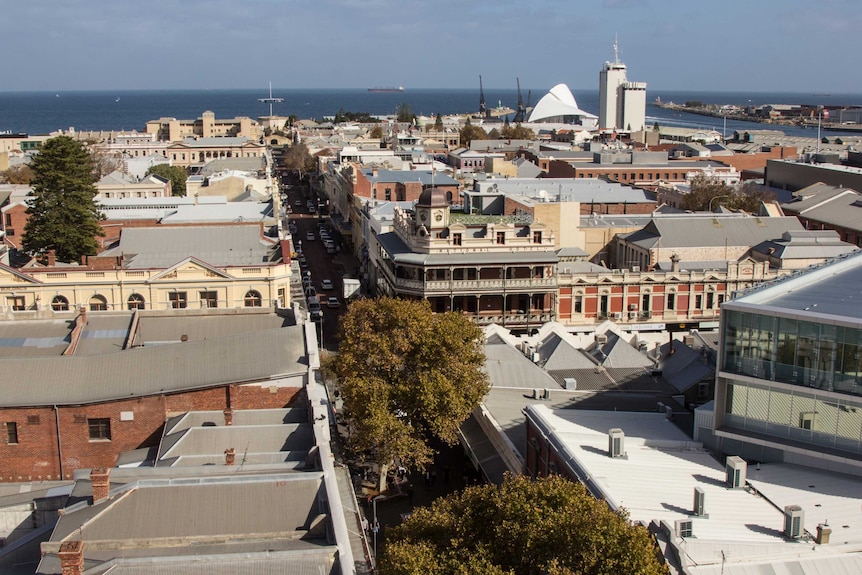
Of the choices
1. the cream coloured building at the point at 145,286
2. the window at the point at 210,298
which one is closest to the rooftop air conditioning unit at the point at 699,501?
the cream coloured building at the point at 145,286

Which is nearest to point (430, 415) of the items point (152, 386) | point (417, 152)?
point (152, 386)

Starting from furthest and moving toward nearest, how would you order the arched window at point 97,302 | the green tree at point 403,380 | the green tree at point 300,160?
the green tree at point 300,160 → the arched window at point 97,302 → the green tree at point 403,380

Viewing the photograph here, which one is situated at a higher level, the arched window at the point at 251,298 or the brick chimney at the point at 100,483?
the brick chimney at the point at 100,483

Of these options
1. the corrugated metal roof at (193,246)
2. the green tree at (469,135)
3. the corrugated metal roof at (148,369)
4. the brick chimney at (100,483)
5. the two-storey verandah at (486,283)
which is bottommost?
the two-storey verandah at (486,283)

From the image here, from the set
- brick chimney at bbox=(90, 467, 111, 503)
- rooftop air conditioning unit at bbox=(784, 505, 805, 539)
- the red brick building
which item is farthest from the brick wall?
rooftop air conditioning unit at bbox=(784, 505, 805, 539)

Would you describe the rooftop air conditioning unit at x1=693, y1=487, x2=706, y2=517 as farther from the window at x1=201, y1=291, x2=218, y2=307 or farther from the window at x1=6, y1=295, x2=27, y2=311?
the window at x1=6, y1=295, x2=27, y2=311

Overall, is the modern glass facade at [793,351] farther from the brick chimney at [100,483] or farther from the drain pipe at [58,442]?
the drain pipe at [58,442]

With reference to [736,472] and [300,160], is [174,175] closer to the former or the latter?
[300,160]
